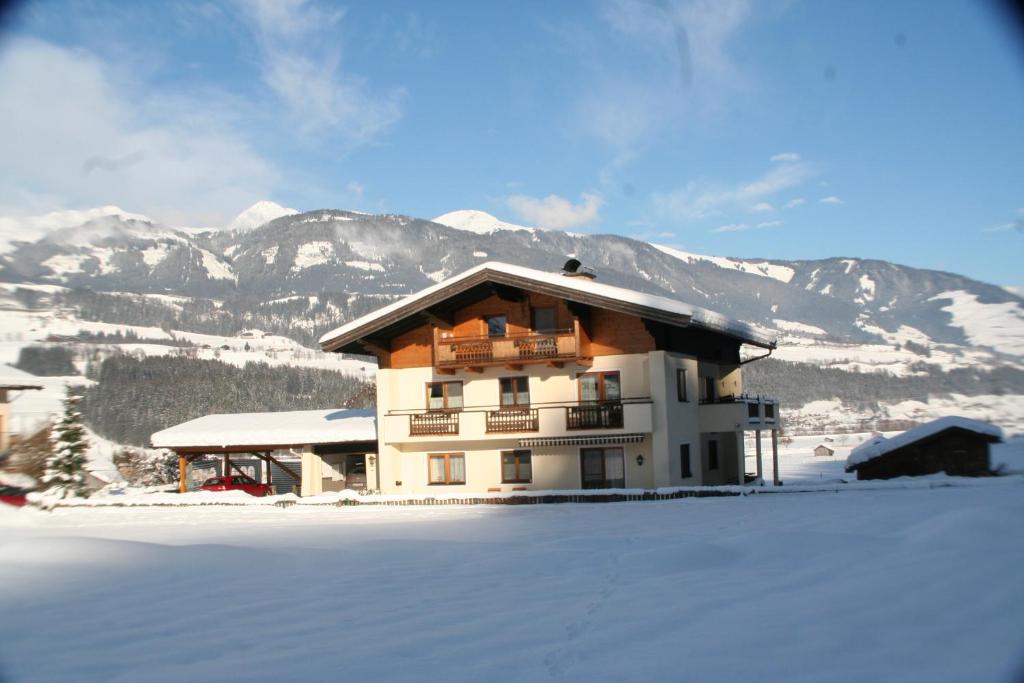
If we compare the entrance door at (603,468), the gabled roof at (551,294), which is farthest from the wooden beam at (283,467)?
the entrance door at (603,468)

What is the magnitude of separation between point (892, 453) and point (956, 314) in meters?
15.9

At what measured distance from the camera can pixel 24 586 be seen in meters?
12.1

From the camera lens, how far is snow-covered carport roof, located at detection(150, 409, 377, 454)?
1438 inches

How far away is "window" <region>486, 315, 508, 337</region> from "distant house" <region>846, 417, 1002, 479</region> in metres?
13.9

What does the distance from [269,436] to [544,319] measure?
1337cm

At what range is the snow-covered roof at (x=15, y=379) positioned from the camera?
31969 millimetres

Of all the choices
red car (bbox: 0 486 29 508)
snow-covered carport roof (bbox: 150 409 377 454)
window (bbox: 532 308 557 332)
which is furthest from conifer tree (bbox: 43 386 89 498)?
window (bbox: 532 308 557 332)

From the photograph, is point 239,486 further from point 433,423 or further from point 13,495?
point 433,423

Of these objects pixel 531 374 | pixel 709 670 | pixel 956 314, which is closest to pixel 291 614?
pixel 709 670

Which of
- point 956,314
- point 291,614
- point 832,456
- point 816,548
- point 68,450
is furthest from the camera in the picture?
point 832,456

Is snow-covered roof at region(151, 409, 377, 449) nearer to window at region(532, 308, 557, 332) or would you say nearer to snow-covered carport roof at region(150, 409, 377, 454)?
snow-covered carport roof at region(150, 409, 377, 454)

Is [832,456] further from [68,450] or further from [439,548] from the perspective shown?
[439,548]

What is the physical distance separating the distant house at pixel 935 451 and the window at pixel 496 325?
13.9 metres

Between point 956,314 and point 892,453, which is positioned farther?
point 892,453
